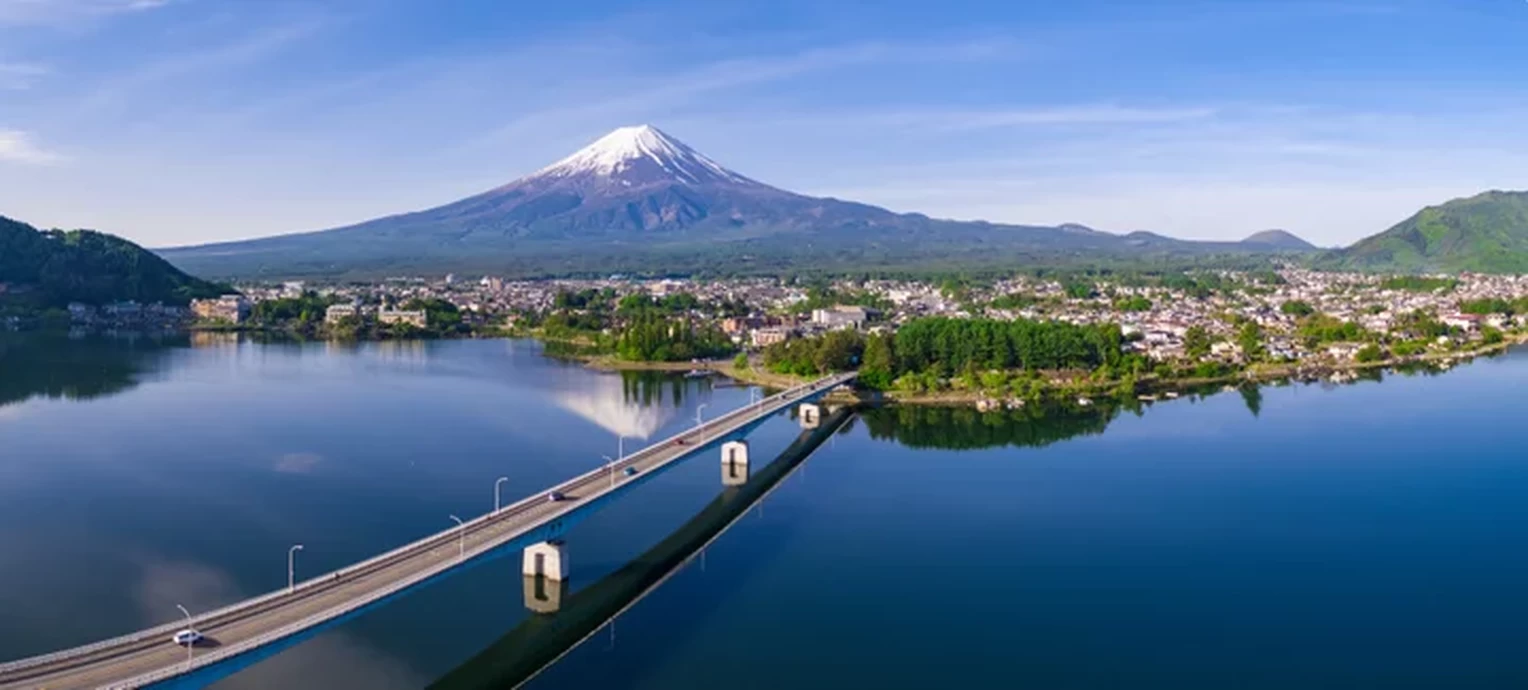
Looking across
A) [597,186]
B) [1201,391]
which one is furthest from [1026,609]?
[597,186]

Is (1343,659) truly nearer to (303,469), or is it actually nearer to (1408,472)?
(1408,472)

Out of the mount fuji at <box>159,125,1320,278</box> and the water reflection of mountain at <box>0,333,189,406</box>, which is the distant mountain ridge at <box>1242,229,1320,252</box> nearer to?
the mount fuji at <box>159,125,1320,278</box>

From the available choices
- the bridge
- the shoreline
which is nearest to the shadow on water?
the bridge

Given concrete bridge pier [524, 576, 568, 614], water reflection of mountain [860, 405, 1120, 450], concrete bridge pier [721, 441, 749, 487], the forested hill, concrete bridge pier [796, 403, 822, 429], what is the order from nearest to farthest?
concrete bridge pier [524, 576, 568, 614], concrete bridge pier [721, 441, 749, 487], water reflection of mountain [860, 405, 1120, 450], concrete bridge pier [796, 403, 822, 429], the forested hill

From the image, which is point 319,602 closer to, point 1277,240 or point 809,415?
point 809,415

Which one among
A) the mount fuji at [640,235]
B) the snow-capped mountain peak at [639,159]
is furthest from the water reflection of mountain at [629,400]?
the snow-capped mountain peak at [639,159]
